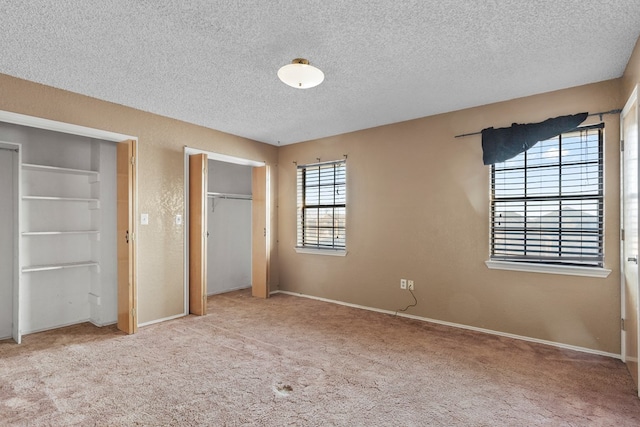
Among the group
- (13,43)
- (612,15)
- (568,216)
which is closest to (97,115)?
(13,43)

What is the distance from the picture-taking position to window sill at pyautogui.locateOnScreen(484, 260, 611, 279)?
3092 millimetres

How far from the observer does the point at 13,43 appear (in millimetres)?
2494

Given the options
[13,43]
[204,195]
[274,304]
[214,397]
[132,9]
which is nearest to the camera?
[132,9]

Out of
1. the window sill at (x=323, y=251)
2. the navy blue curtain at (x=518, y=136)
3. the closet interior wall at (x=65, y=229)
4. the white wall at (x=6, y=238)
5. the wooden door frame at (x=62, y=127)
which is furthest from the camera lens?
the window sill at (x=323, y=251)

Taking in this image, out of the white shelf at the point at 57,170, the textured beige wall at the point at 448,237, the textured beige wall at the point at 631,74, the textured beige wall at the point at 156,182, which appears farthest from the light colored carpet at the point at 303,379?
the textured beige wall at the point at 631,74

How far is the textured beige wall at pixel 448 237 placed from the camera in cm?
314

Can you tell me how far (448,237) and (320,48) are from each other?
2.58 m

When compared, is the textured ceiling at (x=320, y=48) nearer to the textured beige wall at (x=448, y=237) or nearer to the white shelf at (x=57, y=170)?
the textured beige wall at (x=448, y=237)

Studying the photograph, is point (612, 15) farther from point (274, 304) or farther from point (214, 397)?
point (274, 304)

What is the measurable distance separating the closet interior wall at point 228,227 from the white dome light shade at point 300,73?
10.6ft

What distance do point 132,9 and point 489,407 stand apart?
3394 millimetres

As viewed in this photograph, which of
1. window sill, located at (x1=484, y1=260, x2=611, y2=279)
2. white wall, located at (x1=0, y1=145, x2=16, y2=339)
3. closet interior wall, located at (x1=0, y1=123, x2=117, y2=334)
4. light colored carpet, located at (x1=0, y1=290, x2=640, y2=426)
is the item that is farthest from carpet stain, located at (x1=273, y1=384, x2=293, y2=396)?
white wall, located at (x1=0, y1=145, x2=16, y2=339)

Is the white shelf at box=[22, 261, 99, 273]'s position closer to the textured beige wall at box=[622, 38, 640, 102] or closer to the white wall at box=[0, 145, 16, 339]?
the white wall at box=[0, 145, 16, 339]

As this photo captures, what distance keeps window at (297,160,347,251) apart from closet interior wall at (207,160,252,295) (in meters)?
1.20
